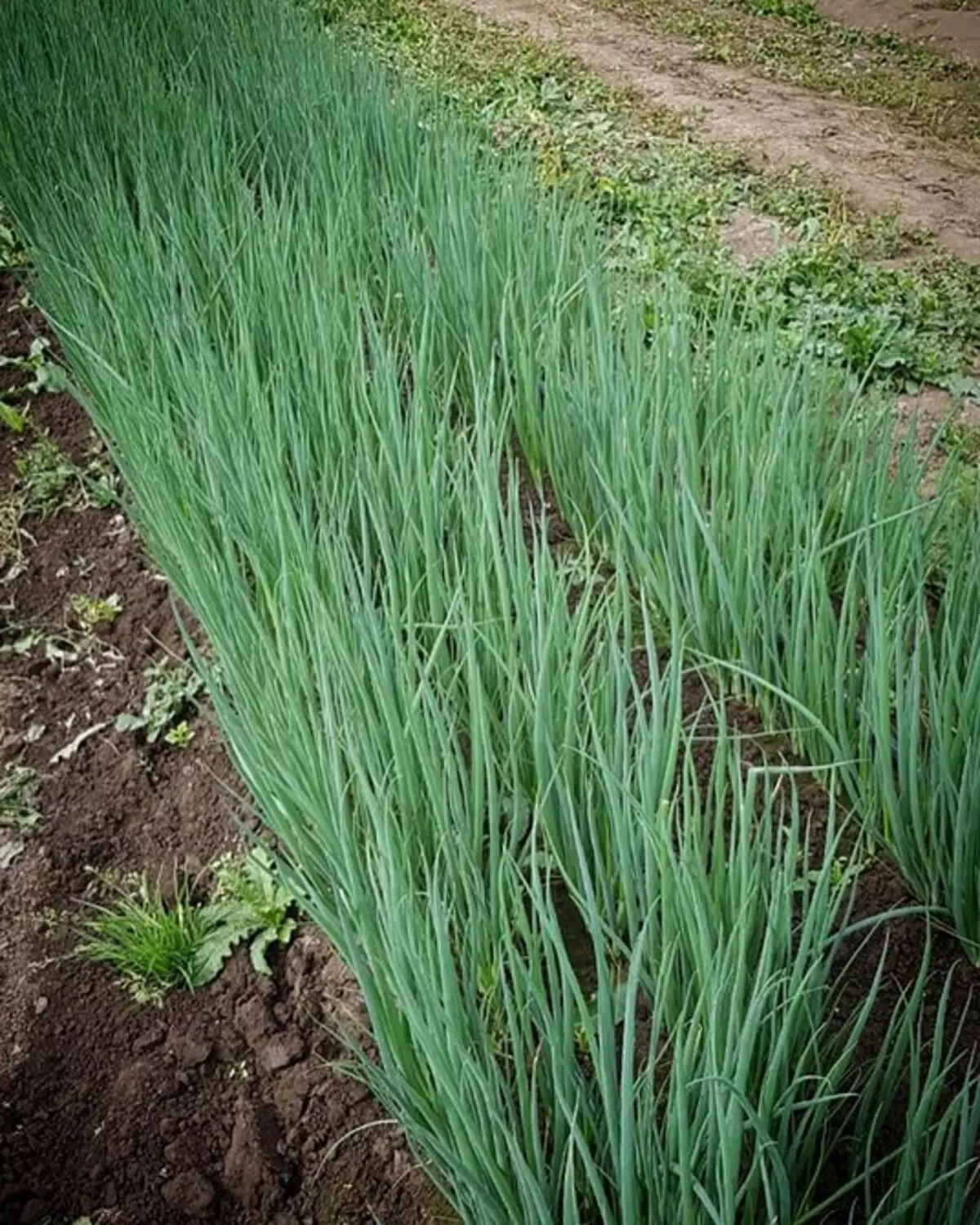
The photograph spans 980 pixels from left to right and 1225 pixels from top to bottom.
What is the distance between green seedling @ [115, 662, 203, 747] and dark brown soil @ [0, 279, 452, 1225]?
19 millimetres

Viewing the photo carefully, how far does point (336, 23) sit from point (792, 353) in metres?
3.04

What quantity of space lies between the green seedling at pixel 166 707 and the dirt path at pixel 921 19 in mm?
3938

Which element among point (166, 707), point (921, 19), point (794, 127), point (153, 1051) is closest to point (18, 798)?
point (166, 707)

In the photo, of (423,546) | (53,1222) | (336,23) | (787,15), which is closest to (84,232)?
(423,546)

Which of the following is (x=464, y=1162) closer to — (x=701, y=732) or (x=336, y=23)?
(x=701, y=732)

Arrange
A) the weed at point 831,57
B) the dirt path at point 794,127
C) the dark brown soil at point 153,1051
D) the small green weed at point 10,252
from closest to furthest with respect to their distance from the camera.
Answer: the dark brown soil at point 153,1051 → the small green weed at point 10,252 → the dirt path at point 794,127 → the weed at point 831,57

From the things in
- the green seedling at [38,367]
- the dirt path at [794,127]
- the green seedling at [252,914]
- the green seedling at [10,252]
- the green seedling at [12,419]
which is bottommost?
the green seedling at [252,914]

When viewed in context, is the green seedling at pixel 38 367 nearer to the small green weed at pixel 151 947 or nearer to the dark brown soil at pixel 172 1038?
the dark brown soil at pixel 172 1038

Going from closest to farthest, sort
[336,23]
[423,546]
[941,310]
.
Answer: [423,546] < [941,310] < [336,23]

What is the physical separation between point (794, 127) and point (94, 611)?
2714mm

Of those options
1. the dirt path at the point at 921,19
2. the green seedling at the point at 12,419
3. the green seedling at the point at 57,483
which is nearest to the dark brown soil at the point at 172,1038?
the green seedling at the point at 57,483

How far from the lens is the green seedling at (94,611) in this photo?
1937 mm

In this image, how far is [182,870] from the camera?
149 centimetres

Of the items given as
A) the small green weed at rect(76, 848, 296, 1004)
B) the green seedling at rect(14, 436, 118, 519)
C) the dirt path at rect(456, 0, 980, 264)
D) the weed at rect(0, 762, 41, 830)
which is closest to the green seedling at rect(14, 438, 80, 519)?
the green seedling at rect(14, 436, 118, 519)
